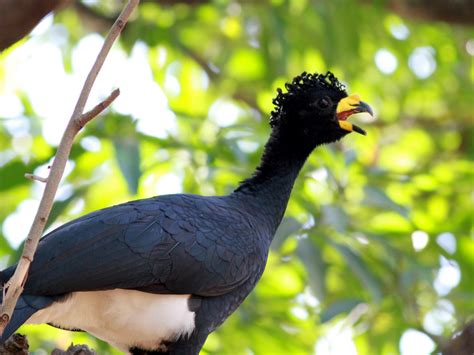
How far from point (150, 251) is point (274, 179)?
1483 millimetres

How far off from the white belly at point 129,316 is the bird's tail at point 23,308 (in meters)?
0.26

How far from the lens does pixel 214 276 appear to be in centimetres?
514

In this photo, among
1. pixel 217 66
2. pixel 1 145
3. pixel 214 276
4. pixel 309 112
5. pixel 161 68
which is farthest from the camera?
pixel 217 66

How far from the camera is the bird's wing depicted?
15.3 feet

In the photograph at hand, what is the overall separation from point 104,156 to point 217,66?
409 cm

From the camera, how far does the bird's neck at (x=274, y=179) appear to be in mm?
6000

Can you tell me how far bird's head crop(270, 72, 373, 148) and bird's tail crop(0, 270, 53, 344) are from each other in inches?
90.6

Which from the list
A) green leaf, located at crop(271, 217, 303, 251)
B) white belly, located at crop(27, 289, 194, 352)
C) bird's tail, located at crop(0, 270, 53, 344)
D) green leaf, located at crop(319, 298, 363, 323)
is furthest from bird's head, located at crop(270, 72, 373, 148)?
bird's tail, located at crop(0, 270, 53, 344)

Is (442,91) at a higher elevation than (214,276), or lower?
higher

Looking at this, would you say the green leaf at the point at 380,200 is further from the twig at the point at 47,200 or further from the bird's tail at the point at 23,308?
the twig at the point at 47,200

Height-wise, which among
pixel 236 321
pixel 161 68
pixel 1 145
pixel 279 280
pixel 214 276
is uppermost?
pixel 161 68

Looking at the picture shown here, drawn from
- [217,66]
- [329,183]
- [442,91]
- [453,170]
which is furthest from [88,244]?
[442,91]

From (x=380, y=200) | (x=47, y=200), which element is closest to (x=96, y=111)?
(x=47, y=200)

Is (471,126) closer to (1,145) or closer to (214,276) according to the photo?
(1,145)
